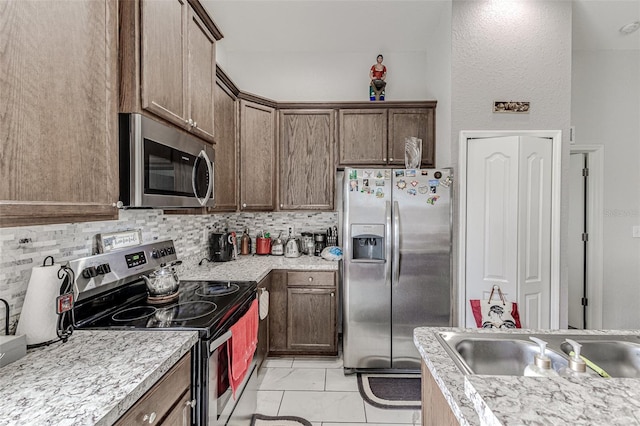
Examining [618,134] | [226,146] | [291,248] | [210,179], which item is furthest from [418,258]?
[618,134]

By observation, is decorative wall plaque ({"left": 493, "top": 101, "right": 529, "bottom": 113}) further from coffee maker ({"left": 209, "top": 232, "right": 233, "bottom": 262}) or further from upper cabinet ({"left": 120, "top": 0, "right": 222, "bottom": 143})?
coffee maker ({"left": 209, "top": 232, "right": 233, "bottom": 262})

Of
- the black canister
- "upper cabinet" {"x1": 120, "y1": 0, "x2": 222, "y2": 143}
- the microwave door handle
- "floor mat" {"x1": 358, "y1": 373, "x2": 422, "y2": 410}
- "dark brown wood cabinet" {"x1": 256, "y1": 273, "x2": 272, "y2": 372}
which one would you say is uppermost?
"upper cabinet" {"x1": 120, "y1": 0, "x2": 222, "y2": 143}

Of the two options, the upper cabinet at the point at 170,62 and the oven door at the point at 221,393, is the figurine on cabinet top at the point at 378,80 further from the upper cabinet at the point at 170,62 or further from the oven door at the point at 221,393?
the oven door at the point at 221,393

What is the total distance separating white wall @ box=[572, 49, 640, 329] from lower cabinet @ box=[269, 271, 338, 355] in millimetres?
2983

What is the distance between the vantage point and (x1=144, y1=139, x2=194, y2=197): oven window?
1254 millimetres

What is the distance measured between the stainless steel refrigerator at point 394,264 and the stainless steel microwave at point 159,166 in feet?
4.07

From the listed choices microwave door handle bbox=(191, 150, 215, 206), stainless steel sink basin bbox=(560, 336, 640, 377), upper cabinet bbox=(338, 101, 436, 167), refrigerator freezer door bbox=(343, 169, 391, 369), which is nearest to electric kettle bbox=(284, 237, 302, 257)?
refrigerator freezer door bbox=(343, 169, 391, 369)

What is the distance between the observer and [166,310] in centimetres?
152

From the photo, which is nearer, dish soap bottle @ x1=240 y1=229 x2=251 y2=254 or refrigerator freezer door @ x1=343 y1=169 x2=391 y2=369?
refrigerator freezer door @ x1=343 y1=169 x2=391 y2=369

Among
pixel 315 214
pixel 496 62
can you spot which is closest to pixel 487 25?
pixel 496 62

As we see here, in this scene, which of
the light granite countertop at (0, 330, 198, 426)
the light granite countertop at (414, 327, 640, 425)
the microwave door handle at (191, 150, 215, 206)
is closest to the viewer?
the light granite countertop at (414, 327, 640, 425)

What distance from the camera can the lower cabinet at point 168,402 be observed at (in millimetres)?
882

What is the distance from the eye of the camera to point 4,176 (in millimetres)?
729

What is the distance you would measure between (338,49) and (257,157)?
4.90ft
